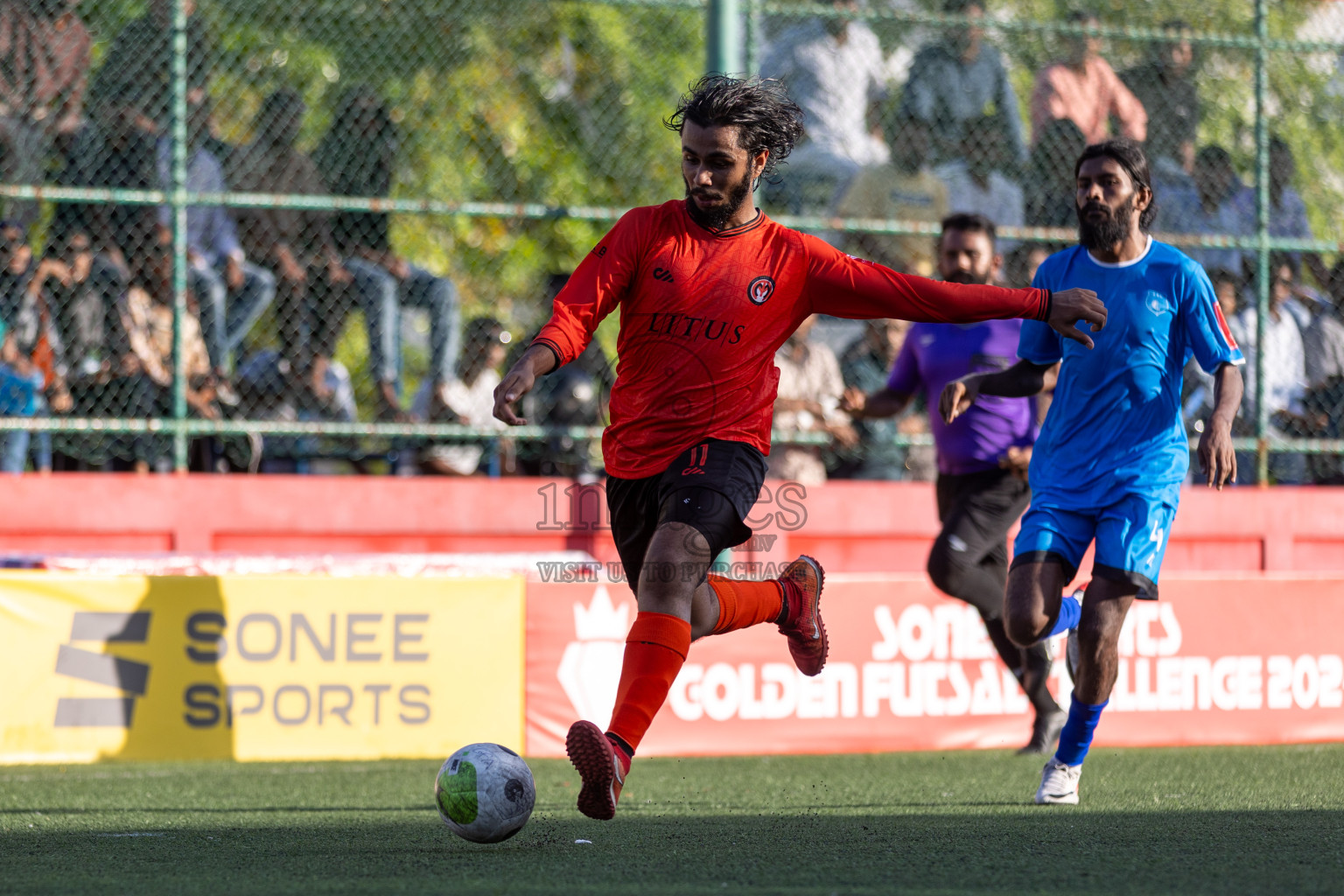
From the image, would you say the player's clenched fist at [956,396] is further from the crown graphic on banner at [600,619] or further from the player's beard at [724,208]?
the crown graphic on banner at [600,619]

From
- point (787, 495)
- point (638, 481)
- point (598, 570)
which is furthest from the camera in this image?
point (787, 495)

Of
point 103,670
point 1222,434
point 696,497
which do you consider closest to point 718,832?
point 696,497

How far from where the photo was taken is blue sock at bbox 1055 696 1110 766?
5789 mm

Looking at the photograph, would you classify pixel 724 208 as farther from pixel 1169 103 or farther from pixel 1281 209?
pixel 1281 209

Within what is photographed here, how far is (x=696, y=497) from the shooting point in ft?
15.5

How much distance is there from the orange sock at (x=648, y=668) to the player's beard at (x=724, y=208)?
3.96ft

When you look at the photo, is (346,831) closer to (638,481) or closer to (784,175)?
(638,481)

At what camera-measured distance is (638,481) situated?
496 cm

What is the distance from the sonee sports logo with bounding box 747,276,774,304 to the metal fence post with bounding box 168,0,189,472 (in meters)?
5.25

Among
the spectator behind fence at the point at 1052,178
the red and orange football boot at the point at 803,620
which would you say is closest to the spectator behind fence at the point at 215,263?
the spectator behind fence at the point at 1052,178

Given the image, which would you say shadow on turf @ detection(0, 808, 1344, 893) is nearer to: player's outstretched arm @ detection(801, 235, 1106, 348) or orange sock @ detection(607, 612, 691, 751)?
orange sock @ detection(607, 612, 691, 751)

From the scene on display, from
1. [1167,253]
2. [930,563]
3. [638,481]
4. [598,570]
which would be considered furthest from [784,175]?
[638,481]

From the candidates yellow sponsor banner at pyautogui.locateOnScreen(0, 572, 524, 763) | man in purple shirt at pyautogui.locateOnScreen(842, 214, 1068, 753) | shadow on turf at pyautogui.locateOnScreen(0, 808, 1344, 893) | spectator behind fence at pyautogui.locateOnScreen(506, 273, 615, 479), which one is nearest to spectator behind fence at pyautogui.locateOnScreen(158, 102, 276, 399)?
spectator behind fence at pyautogui.locateOnScreen(506, 273, 615, 479)

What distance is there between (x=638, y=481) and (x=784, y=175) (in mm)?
5849
